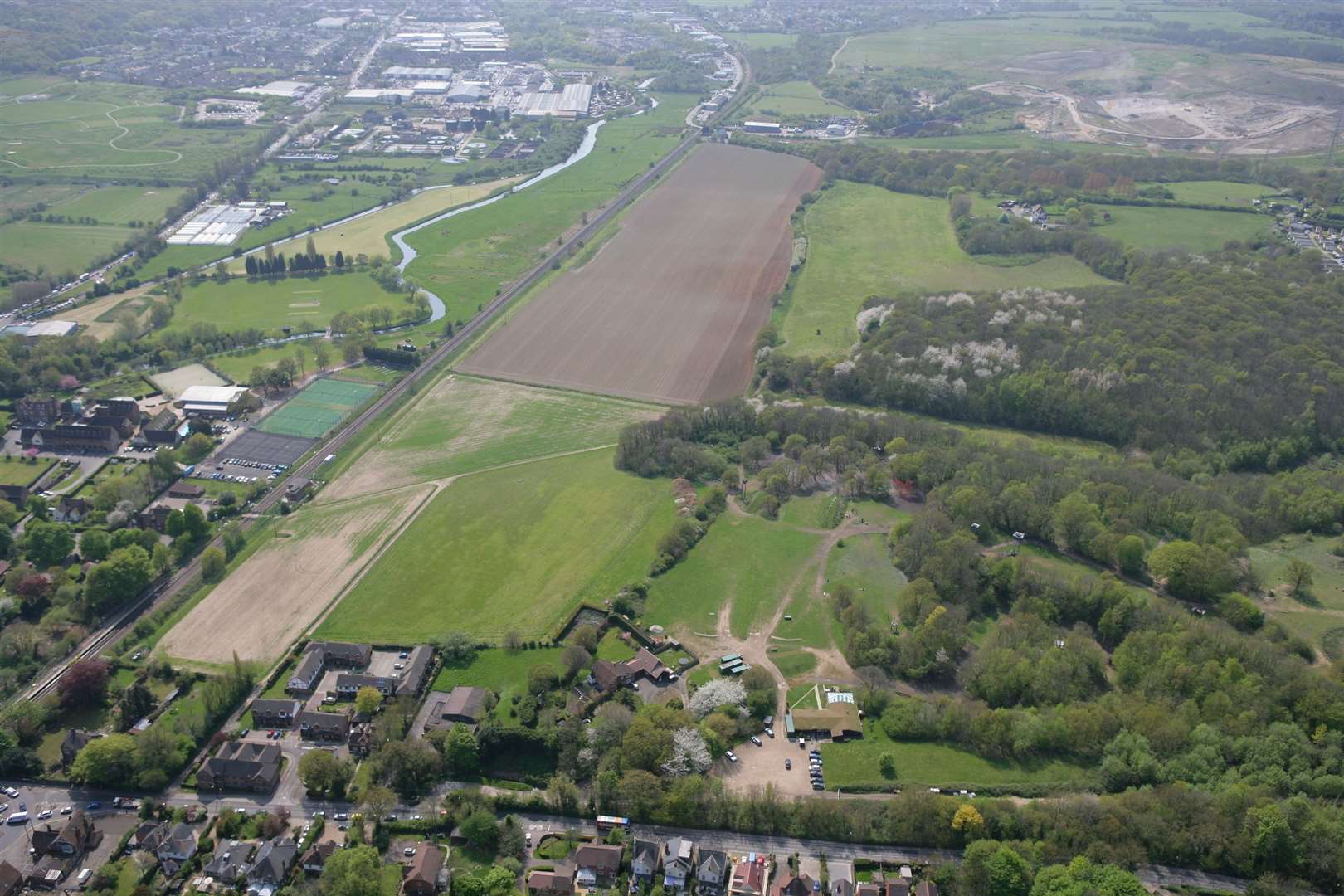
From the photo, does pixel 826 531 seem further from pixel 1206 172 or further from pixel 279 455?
pixel 1206 172

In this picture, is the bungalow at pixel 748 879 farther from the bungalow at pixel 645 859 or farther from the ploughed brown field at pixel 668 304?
the ploughed brown field at pixel 668 304

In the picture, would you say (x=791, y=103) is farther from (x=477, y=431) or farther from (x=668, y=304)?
(x=477, y=431)

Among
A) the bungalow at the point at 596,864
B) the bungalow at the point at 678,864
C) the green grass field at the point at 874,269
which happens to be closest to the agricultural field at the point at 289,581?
the bungalow at the point at 596,864

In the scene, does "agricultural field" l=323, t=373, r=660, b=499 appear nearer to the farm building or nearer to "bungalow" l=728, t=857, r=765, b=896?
the farm building

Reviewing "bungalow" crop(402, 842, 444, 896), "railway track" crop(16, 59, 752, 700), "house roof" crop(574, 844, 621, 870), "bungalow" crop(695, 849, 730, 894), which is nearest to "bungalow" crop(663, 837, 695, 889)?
"bungalow" crop(695, 849, 730, 894)

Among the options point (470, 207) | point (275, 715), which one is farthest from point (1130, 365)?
point (470, 207)

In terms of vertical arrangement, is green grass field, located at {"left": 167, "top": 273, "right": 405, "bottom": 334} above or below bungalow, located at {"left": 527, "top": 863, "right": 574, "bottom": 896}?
above

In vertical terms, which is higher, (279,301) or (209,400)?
(279,301)
